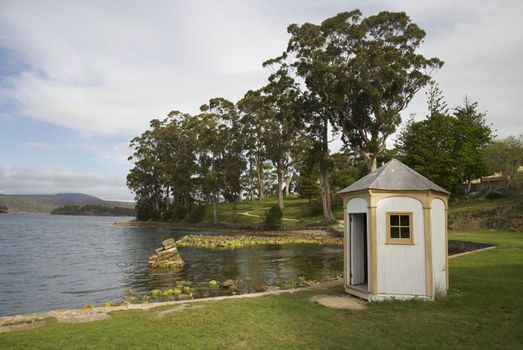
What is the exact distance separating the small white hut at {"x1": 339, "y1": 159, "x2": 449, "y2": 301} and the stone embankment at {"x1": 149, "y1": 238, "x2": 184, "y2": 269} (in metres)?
16.2

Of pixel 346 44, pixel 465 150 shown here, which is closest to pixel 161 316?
pixel 346 44

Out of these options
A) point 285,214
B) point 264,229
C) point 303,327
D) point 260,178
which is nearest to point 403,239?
point 303,327

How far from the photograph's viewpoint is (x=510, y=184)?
149 ft

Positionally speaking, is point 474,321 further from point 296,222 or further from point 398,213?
point 296,222

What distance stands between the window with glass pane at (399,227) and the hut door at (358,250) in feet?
4.94

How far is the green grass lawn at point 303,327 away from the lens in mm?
7629

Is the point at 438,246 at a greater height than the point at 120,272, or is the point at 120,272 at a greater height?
the point at 438,246

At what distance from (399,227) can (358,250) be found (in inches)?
83.6

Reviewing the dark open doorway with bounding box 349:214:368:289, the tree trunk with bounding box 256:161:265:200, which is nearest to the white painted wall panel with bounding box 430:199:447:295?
the dark open doorway with bounding box 349:214:368:289

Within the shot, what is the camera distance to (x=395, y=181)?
11.5 m

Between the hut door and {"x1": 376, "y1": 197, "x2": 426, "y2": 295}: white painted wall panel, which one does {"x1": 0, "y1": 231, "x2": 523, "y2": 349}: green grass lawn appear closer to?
{"x1": 376, "y1": 197, "x2": 426, "y2": 295}: white painted wall panel

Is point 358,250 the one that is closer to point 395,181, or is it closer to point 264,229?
point 395,181

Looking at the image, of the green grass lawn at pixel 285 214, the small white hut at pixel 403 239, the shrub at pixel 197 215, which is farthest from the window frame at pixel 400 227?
the shrub at pixel 197 215

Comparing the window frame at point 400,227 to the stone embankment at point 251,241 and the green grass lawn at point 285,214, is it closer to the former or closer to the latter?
the stone embankment at point 251,241
